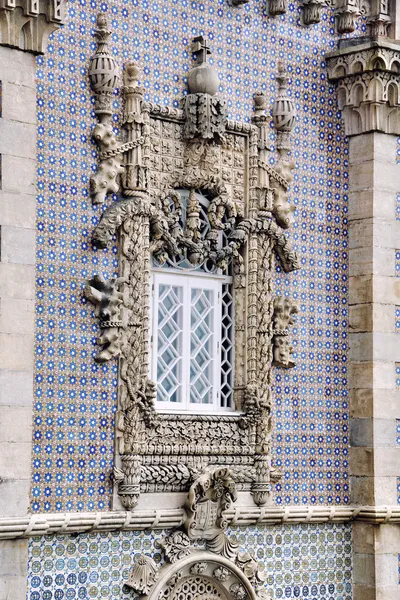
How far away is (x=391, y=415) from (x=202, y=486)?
265 centimetres

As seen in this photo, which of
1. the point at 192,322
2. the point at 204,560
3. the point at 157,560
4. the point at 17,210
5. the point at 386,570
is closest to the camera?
the point at 17,210

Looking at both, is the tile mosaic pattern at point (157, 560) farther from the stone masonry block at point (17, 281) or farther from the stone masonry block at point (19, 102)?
the stone masonry block at point (19, 102)

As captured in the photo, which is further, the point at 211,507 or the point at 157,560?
the point at 211,507

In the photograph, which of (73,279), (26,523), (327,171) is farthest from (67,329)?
(327,171)

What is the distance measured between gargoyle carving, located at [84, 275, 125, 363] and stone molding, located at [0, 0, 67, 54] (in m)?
2.18

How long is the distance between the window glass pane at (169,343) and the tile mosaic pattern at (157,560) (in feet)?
4.59

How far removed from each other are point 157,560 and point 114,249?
9.57 ft

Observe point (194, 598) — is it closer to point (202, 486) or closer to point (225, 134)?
point (202, 486)

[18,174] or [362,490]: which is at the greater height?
[18,174]

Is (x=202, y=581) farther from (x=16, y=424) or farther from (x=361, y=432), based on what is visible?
(x=16, y=424)

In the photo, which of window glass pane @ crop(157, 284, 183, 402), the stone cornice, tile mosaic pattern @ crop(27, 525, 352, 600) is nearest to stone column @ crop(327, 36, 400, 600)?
the stone cornice

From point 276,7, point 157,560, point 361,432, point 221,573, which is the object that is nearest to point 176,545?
point 157,560

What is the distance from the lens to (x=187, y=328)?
14766 millimetres

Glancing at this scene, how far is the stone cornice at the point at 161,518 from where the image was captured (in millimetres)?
12992
